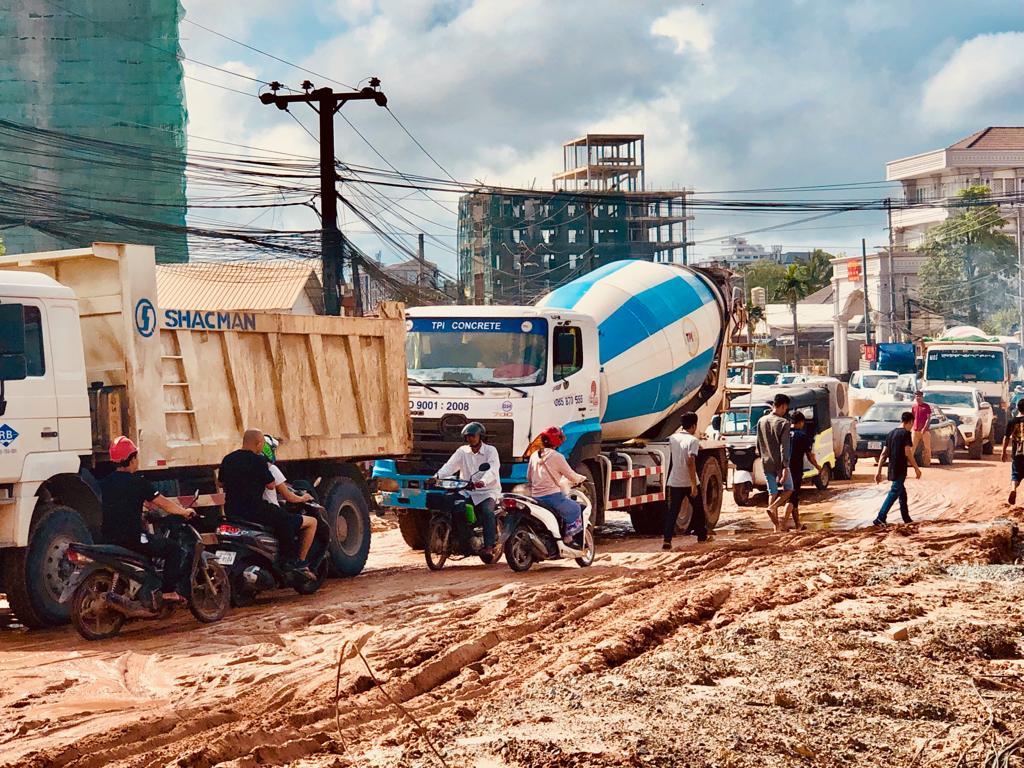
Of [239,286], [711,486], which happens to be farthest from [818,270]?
[711,486]

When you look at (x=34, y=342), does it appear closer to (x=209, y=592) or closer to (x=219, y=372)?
(x=219, y=372)

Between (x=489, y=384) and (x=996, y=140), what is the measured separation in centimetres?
10126

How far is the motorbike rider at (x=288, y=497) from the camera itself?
13422 mm

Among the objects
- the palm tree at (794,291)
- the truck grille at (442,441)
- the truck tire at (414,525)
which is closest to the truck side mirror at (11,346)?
the truck grille at (442,441)

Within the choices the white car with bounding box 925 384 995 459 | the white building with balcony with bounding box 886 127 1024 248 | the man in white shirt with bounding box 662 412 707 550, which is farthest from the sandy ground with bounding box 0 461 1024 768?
the white building with balcony with bounding box 886 127 1024 248

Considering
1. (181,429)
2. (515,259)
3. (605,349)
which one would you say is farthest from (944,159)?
(181,429)

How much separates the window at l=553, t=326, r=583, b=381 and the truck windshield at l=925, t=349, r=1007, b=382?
2741 cm

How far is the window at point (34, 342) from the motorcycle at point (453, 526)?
477 centimetres

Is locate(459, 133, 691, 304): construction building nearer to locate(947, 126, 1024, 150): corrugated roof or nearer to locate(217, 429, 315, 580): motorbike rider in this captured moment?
locate(947, 126, 1024, 150): corrugated roof

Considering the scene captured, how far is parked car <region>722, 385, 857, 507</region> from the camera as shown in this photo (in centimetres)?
2534

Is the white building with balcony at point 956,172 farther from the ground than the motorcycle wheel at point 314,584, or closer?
farther from the ground

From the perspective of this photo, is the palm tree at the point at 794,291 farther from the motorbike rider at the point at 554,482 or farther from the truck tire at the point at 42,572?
the truck tire at the point at 42,572

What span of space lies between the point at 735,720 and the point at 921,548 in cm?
983

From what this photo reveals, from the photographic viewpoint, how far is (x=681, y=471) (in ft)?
57.9
